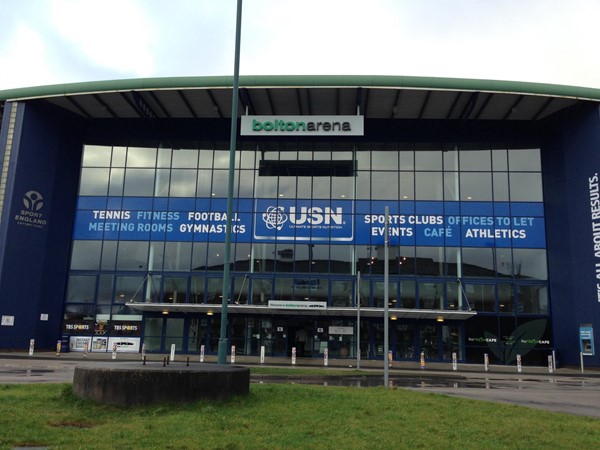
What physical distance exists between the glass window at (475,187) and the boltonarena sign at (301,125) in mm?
8221

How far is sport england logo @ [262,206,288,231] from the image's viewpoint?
127 feet

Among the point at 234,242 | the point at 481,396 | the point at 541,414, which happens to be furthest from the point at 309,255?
the point at 541,414

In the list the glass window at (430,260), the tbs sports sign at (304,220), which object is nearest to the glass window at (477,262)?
the glass window at (430,260)

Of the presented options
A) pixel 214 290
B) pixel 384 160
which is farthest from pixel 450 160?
pixel 214 290

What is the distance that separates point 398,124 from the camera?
132 feet

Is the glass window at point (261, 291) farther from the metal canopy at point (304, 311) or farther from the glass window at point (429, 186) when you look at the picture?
the glass window at point (429, 186)

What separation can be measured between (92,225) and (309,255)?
1558cm

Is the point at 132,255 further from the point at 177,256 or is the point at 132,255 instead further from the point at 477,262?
the point at 477,262

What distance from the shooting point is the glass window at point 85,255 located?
38.8m

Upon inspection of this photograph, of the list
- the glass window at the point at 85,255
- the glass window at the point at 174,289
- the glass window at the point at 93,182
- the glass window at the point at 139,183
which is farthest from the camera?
the glass window at the point at 93,182

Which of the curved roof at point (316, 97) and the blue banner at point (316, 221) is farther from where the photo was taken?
the blue banner at point (316, 221)

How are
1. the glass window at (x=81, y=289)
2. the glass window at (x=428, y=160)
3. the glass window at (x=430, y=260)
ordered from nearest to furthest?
the glass window at (x=430, y=260), the glass window at (x=81, y=289), the glass window at (x=428, y=160)

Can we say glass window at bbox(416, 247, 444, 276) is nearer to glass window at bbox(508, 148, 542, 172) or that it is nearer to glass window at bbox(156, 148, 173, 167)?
glass window at bbox(508, 148, 542, 172)

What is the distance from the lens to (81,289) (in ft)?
126
